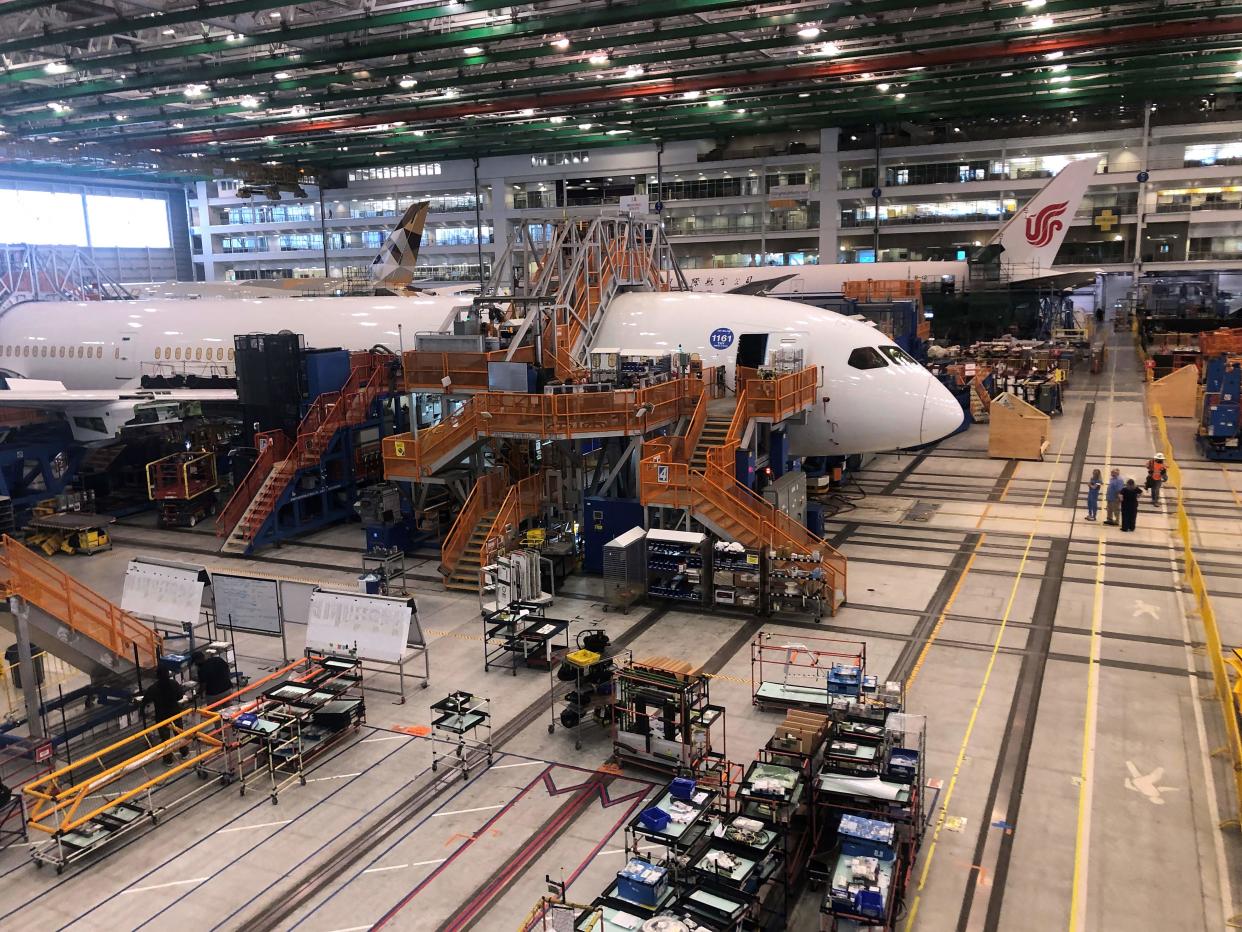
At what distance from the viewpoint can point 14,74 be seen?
3881 cm

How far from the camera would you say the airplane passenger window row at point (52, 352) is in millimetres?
37719

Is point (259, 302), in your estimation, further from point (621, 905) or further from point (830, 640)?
point (621, 905)

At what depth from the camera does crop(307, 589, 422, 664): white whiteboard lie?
16.8 metres

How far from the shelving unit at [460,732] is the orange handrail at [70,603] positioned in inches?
228

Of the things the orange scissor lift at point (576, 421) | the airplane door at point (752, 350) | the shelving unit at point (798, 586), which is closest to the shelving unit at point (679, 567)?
the orange scissor lift at point (576, 421)

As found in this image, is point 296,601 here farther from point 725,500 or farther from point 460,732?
point 725,500

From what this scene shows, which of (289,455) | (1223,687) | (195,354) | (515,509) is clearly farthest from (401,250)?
(1223,687)

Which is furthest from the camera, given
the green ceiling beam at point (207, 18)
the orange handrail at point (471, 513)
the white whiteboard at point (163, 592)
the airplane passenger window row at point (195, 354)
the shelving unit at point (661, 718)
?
the airplane passenger window row at point (195, 354)

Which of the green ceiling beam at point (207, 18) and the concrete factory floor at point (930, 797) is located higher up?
the green ceiling beam at point (207, 18)

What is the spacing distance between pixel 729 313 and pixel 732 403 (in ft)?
9.50

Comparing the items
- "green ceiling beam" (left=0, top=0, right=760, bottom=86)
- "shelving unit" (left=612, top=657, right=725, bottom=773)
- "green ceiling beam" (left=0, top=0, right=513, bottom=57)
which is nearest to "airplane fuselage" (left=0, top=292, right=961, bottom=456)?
"green ceiling beam" (left=0, top=0, right=760, bottom=86)

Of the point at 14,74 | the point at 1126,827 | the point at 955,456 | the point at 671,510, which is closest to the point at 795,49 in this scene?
the point at 955,456

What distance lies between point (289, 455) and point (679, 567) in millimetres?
14288

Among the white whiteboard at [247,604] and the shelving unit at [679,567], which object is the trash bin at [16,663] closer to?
the white whiteboard at [247,604]
